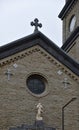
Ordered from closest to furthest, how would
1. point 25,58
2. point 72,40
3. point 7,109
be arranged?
1. point 7,109
2. point 25,58
3. point 72,40

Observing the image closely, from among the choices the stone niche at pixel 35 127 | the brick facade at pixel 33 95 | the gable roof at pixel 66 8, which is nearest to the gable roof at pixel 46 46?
the brick facade at pixel 33 95

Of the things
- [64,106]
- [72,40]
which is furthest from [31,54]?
[72,40]

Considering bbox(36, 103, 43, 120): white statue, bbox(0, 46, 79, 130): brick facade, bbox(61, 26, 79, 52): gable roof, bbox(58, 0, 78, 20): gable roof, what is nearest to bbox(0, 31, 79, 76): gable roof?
bbox(0, 46, 79, 130): brick facade

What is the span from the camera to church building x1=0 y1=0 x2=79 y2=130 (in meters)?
28.2

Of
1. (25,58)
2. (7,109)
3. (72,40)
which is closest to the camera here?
(7,109)

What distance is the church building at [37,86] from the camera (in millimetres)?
28194

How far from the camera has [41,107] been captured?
93.7 ft

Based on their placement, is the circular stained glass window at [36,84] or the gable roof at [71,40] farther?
the gable roof at [71,40]

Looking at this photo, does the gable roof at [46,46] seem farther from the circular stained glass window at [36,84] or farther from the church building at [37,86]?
the circular stained glass window at [36,84]

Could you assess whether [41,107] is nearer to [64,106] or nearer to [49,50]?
[64,106]

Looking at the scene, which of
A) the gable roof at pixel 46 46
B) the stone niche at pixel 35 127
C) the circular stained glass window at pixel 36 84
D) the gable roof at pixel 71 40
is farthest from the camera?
the gable roof at pixel 71 40

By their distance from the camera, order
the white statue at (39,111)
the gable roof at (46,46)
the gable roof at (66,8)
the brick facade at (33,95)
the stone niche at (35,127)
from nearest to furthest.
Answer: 1. the stone niche at (35,127)
2. the white statue at (39,111)
3. the brick facade at (33,95)
4. the gable roof at (46,46)
5. the gable roof at (66,8)

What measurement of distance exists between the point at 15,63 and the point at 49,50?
9.78 ft

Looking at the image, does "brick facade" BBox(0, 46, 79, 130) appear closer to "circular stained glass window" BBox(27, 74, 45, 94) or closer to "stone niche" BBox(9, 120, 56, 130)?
"circular stained glass window" BBox(27, 74, 45, 94)
